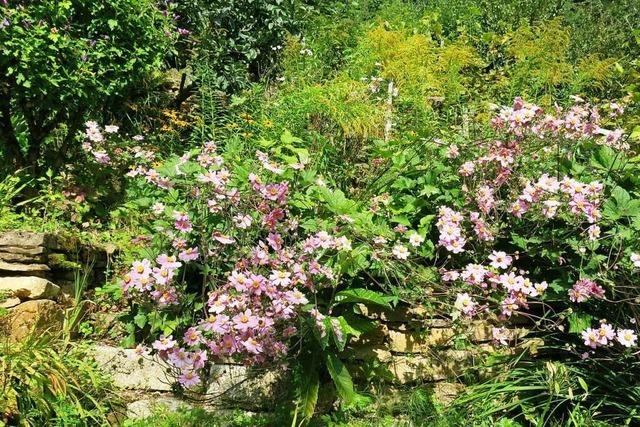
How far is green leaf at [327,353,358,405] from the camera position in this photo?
282 centimetres

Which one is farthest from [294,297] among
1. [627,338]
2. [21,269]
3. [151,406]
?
[21,269]

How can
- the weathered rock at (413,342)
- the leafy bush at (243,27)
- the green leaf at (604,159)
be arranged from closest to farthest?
the green leaf at (604,159) < the weathered rock at (413,342) < the leafy bush at (243,27)

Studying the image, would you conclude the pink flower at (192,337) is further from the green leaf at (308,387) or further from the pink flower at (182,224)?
the green leaf at (308,387)

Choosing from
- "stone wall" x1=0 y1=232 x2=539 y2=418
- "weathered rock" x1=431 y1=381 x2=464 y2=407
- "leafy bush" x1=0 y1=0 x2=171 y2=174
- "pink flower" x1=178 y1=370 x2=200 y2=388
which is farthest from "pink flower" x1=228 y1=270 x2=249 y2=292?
"leafy bush" x1=0 y1=0 x2=171 y2=174

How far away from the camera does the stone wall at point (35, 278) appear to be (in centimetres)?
321

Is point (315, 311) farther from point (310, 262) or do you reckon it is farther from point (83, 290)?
point (83, 290)

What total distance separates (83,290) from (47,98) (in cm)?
139

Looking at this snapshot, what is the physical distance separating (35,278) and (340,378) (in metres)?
1.89

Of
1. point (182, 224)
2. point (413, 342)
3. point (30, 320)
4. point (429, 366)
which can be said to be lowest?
point (429, 366)

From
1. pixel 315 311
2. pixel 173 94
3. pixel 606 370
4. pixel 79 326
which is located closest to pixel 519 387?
pixel 606 370

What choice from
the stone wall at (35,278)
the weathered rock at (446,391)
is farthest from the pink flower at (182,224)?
the weathered rock at (446,391)

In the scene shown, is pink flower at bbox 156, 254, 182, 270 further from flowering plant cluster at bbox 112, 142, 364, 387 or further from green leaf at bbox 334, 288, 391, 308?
green leaf at bbox 334, 288, 391, 308

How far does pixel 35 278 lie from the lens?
3357 mm

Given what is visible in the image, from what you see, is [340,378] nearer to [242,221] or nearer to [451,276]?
[451,276]
